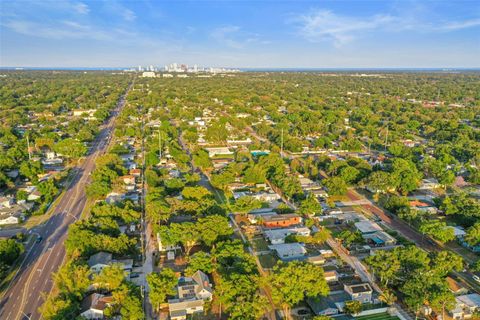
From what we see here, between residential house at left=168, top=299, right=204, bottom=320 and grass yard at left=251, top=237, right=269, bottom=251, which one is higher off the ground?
residential house at left=168, top=299, right=204, bottom=320

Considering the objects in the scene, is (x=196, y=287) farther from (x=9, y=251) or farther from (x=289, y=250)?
(x=9, y=251)

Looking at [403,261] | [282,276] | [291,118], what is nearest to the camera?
[282,276]

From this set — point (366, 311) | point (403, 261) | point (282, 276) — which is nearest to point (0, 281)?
point (282, 276)

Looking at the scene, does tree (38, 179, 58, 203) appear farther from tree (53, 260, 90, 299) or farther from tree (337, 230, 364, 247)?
tree (337, 230, 364, 247)

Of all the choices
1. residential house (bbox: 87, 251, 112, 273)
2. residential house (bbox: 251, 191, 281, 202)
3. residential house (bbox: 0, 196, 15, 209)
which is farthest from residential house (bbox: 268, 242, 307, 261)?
residential house (bbox: 0, 196, 15, 209)

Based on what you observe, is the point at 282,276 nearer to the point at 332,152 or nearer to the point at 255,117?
the point at 332,152

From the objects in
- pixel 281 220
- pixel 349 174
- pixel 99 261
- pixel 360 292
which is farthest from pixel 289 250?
pixel 349 174
